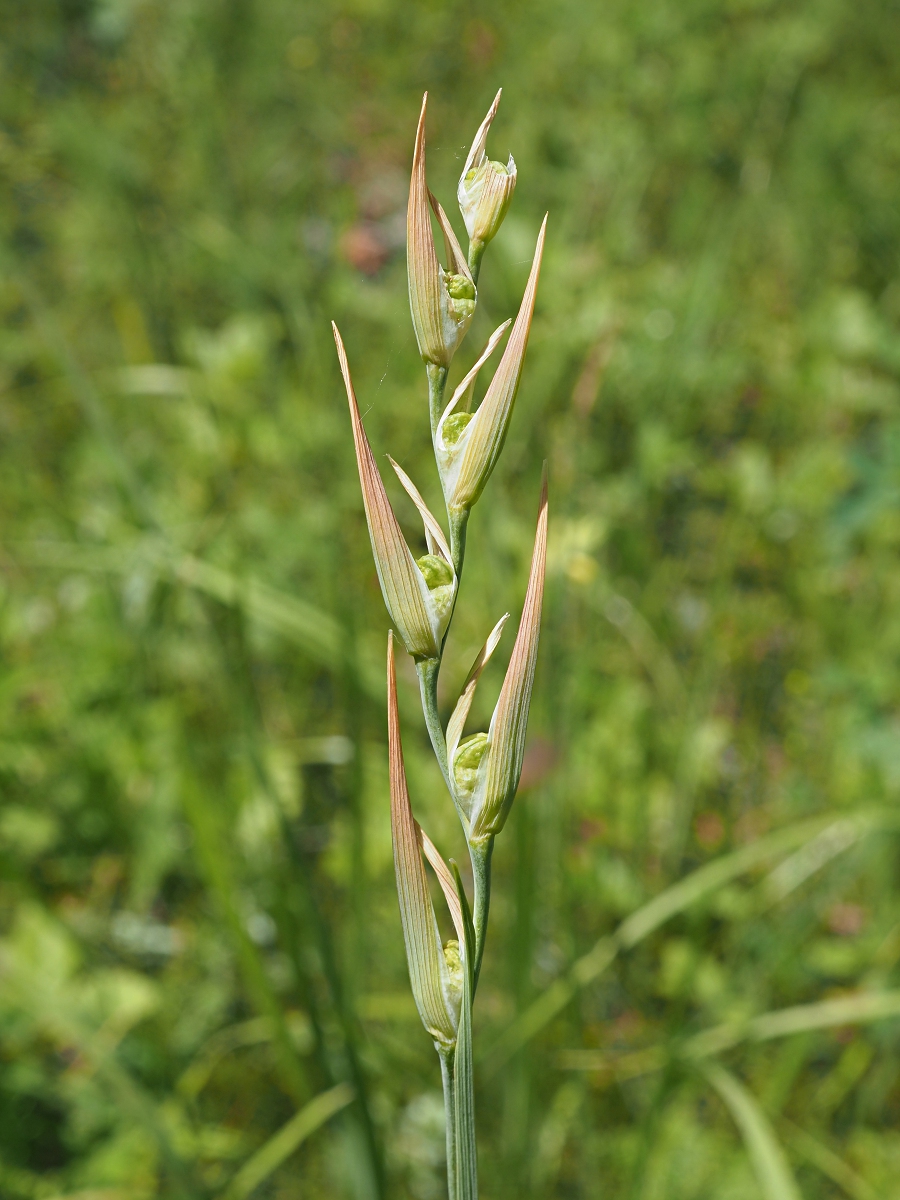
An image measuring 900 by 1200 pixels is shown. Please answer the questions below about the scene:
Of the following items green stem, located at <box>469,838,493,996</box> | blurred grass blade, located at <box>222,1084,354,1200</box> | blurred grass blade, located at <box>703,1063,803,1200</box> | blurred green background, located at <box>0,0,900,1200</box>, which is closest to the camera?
green stem, located at <box>469,838,493,996</box>

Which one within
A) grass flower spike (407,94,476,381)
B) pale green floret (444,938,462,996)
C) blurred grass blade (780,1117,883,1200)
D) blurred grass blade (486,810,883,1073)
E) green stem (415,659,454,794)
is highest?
grass flower spike (407,94,476,381)

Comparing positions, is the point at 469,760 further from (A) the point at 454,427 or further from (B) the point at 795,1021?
(B) the point at 795,1021

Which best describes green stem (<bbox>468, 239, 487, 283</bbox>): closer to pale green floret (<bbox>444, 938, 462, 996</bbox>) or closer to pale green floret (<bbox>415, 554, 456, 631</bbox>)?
pale green floret (<bbox>415, 554, 456, 631</bbox>)

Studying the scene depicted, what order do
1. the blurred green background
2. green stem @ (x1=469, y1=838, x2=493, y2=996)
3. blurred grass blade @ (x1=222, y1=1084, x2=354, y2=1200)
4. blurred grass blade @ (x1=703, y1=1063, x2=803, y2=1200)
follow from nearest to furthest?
green stem @ (x1=469, y1=838, x2=493, y2=996)
blurred grass blade @ (x1=703, y1=1063, x2=803, y2=1200)
blurred grass blade @ (x1=222, y1=1084, x2=354, y2=1200)
the blurred green background

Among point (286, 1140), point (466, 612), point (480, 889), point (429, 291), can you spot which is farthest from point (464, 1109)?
point (466, 612)

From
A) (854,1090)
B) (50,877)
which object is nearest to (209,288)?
(50,877)

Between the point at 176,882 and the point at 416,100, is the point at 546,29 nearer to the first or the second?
the point at 416,100

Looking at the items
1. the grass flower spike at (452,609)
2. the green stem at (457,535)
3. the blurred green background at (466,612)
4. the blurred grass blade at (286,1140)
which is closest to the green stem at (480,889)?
the grass flower spike at (452,609)


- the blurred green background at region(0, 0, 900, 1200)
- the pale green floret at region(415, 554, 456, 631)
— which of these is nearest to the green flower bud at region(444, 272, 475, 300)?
the pale green floret at region(415, 554, 456, 631)
